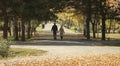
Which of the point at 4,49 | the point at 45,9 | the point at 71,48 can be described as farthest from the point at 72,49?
the point at 45,9

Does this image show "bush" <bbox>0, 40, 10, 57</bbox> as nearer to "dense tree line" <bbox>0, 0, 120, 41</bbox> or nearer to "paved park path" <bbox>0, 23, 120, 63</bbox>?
"paved park path" <bbox>0, 23, 120, 63</bbox>

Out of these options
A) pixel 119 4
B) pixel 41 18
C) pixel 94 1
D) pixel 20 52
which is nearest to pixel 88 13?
pixel 94 1

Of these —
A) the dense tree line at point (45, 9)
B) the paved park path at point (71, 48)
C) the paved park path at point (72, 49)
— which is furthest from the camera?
the dense tree line at point (45, 9)

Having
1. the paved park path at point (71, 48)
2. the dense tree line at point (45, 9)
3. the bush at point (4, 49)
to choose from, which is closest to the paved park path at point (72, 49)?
the paved park path at point (71, 48)

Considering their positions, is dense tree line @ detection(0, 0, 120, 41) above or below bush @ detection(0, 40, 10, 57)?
above

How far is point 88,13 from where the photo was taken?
162ft

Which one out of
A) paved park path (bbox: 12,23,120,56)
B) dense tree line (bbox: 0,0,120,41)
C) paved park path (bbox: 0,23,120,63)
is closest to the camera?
paved park path (bbox: 0,23,120,63)

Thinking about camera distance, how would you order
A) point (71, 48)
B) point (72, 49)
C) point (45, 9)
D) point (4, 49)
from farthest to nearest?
point (45, 9) → point (71, 48) → point (72, 49) → point (4, 49)

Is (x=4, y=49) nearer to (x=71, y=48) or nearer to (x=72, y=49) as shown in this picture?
(x=72, y=49)

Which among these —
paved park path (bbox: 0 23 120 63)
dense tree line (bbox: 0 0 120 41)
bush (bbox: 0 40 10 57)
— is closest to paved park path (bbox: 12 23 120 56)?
paved park path (bbox: 0 23 120 63)

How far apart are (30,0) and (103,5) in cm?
889

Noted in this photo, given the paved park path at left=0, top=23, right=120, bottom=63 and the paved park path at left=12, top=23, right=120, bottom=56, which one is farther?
the paved park path at left=12, top=23, right=120, bottom=56

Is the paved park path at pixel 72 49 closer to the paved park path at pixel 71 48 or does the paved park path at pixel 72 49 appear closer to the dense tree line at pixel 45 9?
the paved park path at pixel 71 48

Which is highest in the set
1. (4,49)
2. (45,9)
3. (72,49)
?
(45,9)
